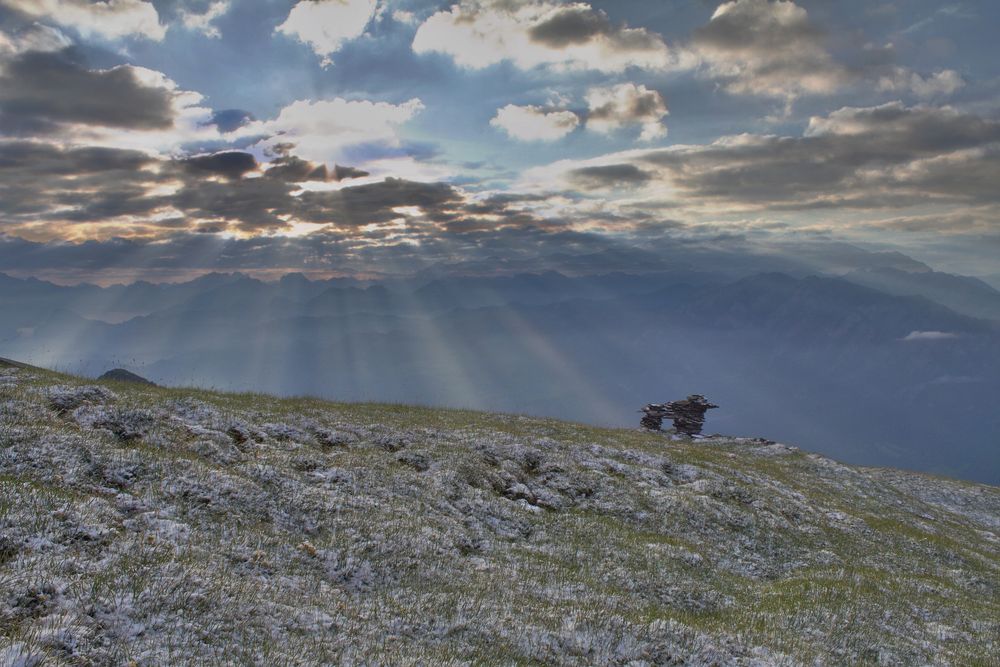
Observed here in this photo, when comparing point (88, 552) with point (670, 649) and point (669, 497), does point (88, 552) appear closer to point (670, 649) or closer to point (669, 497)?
point (670, 649)

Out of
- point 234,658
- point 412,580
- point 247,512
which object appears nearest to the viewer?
point 234,658

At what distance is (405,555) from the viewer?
16.0m

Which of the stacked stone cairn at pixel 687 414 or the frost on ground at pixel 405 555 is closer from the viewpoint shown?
the frost on ground at pixel 405 555

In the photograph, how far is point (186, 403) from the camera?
1071 inches

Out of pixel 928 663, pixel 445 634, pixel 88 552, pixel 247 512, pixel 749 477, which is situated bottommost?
pixel 749 477

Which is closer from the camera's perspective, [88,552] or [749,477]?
[88,552]

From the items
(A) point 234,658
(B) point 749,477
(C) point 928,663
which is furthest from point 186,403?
(B) point 749,477

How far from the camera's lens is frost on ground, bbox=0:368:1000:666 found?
9.89 meters

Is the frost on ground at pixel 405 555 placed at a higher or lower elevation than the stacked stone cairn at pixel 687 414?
higher

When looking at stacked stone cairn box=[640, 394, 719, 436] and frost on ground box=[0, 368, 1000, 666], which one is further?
stacked stone cairn box=[640, 394, 719, 436]

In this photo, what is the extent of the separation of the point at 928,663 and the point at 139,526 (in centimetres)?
2219

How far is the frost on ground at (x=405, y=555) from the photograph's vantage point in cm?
989

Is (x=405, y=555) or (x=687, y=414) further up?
(x=405, y=555)

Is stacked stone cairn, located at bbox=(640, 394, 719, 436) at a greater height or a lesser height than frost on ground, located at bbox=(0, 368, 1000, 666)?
lesser
